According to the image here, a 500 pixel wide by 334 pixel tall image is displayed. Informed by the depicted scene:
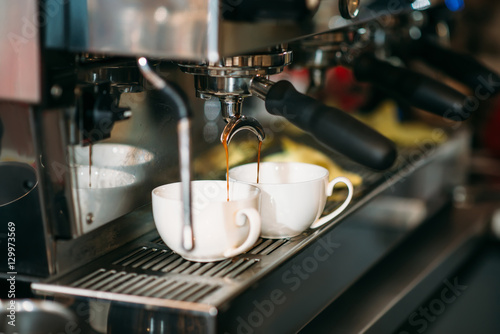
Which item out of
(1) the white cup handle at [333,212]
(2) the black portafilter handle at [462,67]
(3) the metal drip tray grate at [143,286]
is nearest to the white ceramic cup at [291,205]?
(1) the white cup handle at [333,212]

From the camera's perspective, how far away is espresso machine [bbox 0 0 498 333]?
0.51m

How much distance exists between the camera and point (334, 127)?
582mm

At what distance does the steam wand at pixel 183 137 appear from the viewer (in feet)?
1.71

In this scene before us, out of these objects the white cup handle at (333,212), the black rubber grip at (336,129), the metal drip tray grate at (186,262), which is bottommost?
the metal drip tray grate at (186,262)

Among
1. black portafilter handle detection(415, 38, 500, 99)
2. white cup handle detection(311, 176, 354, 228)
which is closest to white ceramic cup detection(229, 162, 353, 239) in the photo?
white cup handle detection(311, 176, 354, 228)

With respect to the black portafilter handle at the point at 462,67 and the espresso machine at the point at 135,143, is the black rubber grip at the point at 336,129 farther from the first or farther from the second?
the black portafilter handle at the point at 462,67

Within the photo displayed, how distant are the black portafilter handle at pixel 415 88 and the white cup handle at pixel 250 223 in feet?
0.98

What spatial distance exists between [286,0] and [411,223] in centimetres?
71

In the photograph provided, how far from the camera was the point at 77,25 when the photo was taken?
1.69ft

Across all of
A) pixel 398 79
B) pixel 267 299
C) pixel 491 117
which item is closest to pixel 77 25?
pixel 267 299

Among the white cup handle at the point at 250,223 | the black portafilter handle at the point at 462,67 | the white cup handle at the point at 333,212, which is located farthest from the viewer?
the black portafilter handle at the point at 462,67

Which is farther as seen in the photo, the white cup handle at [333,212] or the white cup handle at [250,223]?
the white cup handle at [333,212]

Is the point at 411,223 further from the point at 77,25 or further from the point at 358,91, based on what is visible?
the point at 77,25

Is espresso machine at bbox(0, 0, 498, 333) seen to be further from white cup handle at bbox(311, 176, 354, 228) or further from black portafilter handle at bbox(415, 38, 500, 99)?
black portafilter handle at bbox(415, 38, 500, 99)
